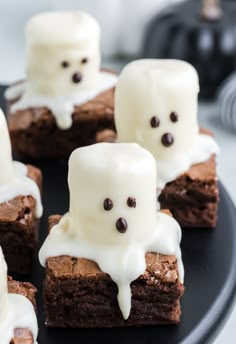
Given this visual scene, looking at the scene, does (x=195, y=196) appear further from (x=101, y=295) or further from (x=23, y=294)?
(x=23, y=294)

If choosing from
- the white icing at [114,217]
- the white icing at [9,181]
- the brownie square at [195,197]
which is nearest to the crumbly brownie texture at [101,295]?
the white icing at [114,217]

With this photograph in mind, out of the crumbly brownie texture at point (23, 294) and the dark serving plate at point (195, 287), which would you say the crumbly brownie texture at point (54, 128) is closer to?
the dark serving plate at point (195, 287)

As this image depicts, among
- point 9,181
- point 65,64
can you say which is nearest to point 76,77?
point 65,64

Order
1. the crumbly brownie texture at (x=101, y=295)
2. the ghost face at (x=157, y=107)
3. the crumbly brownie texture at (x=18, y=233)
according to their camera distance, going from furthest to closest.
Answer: the ghost face at (x=157, y=107) → the crumbly brownie texture at (x=18, y=233) → the crumbly brownie texture at (x=101, y=295)

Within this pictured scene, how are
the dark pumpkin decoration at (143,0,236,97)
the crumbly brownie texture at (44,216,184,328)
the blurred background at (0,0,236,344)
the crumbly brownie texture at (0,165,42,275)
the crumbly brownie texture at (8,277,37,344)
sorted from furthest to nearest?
1. the dark pumpkin decoration at (143,0,236,97)
2. the blurred background at (0,0,236,344)
3. the crumbly brownie texture at (0,165,42,275)
4. the crumbly brownie texture at (44,216,184,328)
5. the crumbly brownie texture at (8,277,37,344)

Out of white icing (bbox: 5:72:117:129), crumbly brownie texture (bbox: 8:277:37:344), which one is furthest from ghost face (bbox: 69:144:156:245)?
white icing (bbox: 5:72:117:129)

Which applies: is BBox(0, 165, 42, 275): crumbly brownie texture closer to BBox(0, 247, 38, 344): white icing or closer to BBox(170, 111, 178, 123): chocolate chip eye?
BBox(0, 247, 38, 344): white icing
